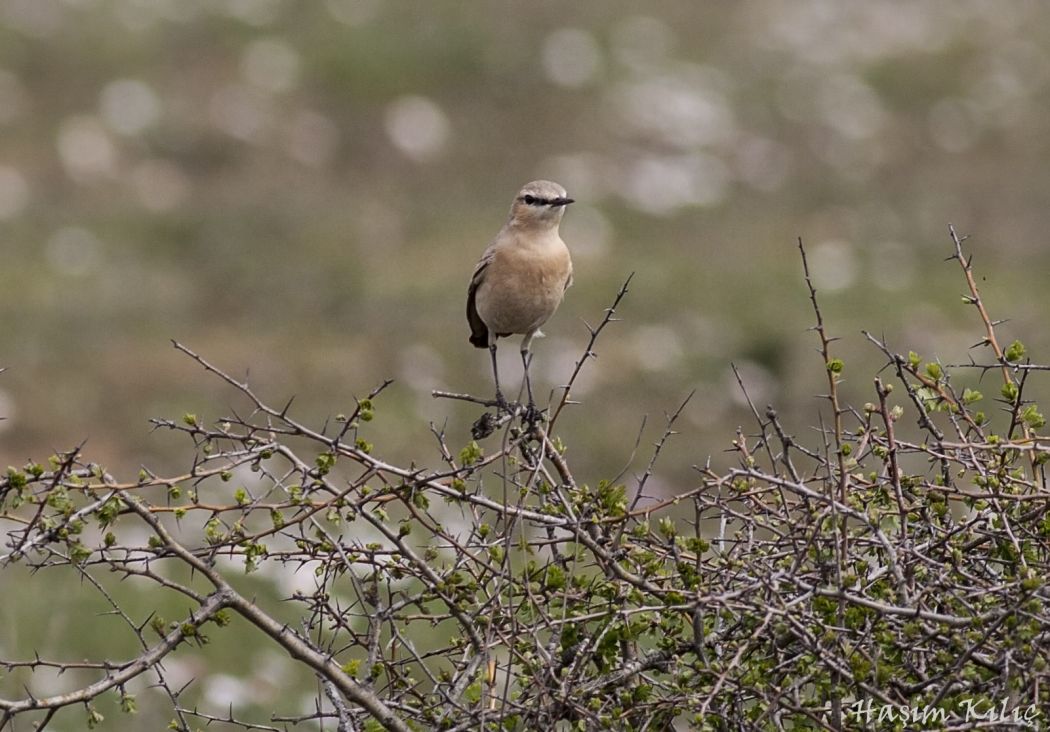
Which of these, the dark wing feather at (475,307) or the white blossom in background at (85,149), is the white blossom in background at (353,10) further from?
the dark wing feather at (475,307)

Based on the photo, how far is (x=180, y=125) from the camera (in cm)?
1791

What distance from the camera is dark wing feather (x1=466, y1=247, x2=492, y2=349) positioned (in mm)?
6496

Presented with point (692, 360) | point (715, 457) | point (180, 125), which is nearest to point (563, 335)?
point (692, 360)

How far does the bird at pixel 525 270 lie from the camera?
6.28 metres

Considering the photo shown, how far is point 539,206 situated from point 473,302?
0.52 m

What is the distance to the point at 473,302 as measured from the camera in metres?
6.68

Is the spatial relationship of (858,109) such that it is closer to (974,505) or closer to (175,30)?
(175,30)

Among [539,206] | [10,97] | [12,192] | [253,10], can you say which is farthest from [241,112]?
[539,206]

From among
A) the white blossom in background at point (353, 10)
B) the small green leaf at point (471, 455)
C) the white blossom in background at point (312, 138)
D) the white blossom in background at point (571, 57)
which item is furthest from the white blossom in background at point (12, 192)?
the small green leaf at point (471, 455)

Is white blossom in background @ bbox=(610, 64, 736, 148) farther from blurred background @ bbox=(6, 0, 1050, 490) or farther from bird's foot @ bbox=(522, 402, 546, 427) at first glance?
bird's foot @ bbox=(522, 402, 546, 427)

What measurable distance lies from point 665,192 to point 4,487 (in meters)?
14.7

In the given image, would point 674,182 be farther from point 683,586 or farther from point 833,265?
point 683,586

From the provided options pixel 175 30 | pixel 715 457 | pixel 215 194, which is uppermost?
pixel 175 30

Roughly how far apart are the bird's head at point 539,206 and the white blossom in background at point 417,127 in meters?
11.9
